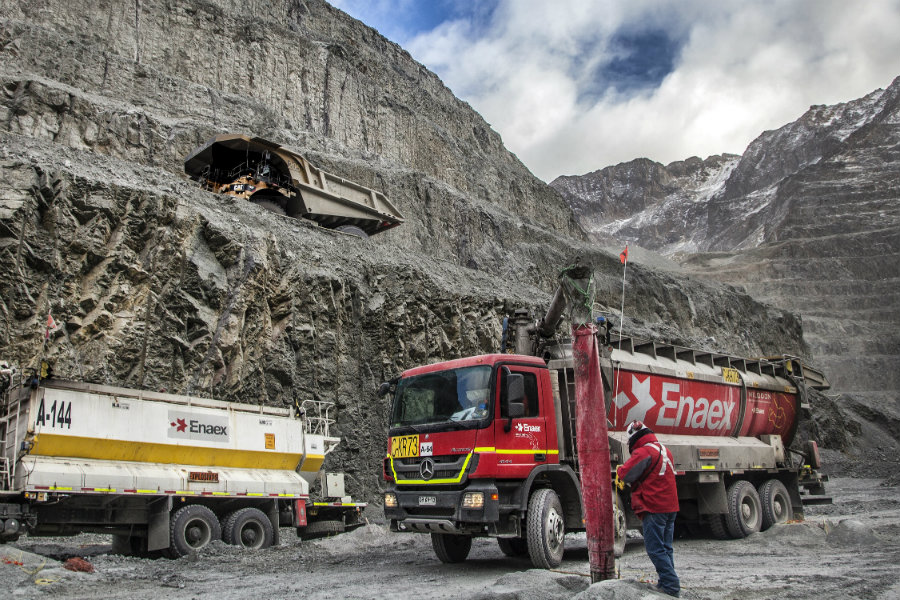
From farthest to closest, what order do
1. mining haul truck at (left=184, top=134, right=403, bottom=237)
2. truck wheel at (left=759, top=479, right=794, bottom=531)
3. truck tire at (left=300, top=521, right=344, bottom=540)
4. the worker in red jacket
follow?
mining haul truck at (left=184, top=134, right=403, bottom=237), truck tire at (left=300, top=521, right=344, bottom=540), truck wheel at (left=759, top=479, right=794, bottom=531), the worker in red jacket

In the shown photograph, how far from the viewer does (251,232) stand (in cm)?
1738

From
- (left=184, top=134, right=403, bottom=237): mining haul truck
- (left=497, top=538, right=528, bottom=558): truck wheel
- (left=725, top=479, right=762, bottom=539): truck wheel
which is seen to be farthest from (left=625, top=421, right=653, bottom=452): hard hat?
(left=184, top=134, right=403, bottom=237): mining haul truck

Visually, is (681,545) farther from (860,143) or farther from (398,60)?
(860,143)

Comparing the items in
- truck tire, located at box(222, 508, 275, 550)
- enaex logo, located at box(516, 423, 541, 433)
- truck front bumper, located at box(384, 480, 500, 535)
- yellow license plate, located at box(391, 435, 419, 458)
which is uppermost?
enaex logo, located at box(516, 423, 541, 433)

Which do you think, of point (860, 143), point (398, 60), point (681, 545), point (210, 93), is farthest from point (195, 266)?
point (860, 143)

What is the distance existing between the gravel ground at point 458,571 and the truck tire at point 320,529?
0.76m

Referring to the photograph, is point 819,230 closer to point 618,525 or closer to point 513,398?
point 618,525

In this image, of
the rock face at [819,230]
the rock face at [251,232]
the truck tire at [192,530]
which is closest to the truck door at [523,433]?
the truck tire at [192,530]

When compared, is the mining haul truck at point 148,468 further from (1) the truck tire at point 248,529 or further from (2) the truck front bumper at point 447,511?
(2) the truck front bumper at point 447,511

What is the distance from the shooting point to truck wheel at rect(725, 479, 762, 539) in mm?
11008

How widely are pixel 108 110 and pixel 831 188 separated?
4479 inches

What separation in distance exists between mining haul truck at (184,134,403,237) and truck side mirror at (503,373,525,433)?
14.6 metres

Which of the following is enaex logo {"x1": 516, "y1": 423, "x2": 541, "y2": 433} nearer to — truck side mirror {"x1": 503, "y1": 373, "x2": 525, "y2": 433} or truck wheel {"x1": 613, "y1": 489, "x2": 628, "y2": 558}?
truck side mirror {"x1": 503, "y1": 373, "x2": 525, "y2": 433}

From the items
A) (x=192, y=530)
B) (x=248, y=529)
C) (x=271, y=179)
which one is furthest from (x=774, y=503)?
(x=271, y=179)
